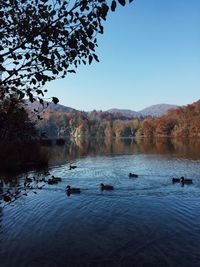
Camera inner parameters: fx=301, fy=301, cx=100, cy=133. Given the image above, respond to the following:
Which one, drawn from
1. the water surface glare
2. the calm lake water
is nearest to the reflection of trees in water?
the calm lake water

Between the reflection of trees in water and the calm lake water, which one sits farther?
the reflection of trees in water

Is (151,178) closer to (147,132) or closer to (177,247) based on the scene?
(177,247)

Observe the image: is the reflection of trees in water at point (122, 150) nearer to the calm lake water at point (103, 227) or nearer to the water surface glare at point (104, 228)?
the calm lake water at point (103, 227)

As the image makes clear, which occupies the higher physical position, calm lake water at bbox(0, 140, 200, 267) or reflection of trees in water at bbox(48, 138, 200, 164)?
reflection of trees in water at bbox(48, 138, 200, 164)

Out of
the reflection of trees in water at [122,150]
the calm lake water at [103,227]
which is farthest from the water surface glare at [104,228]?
the reflection of trees in water at [122,150]

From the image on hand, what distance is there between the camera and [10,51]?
4781 millimetres

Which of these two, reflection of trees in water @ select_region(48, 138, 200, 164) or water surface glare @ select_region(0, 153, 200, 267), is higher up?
reflection of trees in water @ select_region(48, 138, 200, 164)

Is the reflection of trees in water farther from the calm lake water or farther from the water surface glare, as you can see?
the water surface glare

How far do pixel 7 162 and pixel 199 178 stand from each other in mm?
24326

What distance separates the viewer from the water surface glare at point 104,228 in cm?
1451

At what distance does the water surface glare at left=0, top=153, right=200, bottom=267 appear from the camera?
14.5 m

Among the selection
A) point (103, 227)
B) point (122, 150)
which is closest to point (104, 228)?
point (103, 227)

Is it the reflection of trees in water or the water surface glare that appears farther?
the reflection of trees in water

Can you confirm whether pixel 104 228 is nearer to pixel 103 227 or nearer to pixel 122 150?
pixel 103 227
